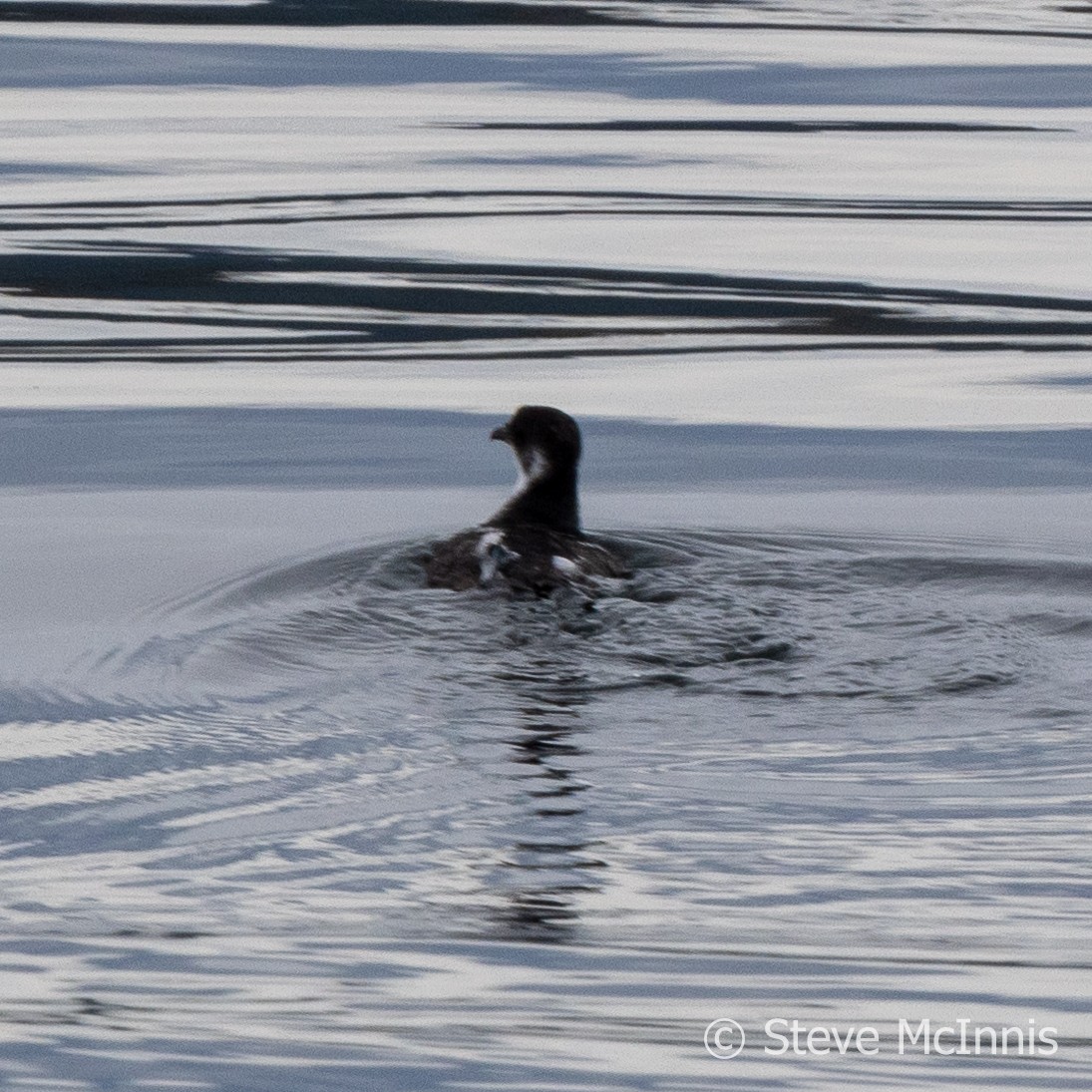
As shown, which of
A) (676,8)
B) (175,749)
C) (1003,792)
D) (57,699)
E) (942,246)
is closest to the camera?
(1003,792)

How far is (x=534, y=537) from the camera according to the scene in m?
8.91

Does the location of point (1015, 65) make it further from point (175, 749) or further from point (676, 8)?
point (175, 749)

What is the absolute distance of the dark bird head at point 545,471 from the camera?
9.61 m

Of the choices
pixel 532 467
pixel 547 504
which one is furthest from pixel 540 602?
pixel 532 467

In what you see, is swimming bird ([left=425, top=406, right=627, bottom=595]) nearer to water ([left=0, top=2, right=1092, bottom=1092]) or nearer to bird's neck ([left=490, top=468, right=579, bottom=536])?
bird's neck ([left=490, top=468, right=579, bottom=536])

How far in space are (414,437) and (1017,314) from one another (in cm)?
415

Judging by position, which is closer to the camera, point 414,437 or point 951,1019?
point 951,1019

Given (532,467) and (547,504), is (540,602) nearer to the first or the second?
(547,504)

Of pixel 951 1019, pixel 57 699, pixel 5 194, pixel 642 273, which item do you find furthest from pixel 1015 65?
pixel 951 1019

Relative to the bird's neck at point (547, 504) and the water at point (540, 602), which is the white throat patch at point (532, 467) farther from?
the water at point (540, 602)

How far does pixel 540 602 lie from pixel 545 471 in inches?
62.7

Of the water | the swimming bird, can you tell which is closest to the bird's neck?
the swimming bird

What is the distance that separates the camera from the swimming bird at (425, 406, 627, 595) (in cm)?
851

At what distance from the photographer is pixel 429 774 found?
620cm
